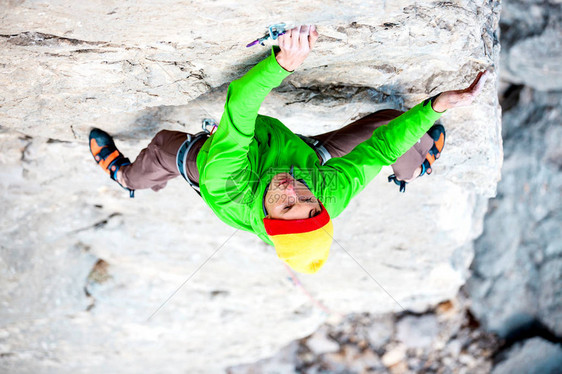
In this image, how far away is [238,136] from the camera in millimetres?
1532

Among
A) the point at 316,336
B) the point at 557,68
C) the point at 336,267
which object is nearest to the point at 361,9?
the point at 557,68

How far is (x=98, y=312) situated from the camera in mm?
3516

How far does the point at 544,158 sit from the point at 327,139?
7.15 feet

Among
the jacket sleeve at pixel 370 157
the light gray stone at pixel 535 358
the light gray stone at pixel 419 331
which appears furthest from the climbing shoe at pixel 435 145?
the light gray stone at pixel 535 358

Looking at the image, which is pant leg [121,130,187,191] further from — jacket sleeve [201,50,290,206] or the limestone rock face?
jacket sleeve [201,50,290,206]

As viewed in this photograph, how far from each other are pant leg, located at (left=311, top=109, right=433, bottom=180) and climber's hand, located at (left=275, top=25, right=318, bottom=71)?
853 mm

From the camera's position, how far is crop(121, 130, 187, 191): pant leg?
2186 millimetres

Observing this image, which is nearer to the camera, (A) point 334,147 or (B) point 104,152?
(A) point 334,147

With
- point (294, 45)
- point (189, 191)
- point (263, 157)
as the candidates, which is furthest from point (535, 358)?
point (294, 45)

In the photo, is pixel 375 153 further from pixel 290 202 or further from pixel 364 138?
pixel 290 202

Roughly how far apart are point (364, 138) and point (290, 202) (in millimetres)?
935

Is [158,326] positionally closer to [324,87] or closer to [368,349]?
[368,349]

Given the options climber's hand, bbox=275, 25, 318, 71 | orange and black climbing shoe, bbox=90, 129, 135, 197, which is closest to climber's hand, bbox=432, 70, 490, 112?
climber's hand, bbox=275, 25, 318, 71

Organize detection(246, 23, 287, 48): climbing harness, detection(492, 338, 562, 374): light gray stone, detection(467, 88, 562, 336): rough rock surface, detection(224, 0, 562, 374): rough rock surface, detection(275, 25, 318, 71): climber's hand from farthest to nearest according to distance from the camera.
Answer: detection(492, 338, 562, 374): light gray stone, detection(467, 88, 562, 336): rough rock surface, detection(224, 0, 562, 374): rough rock surface, detection(246, 23, 287, 48): climbing harness, detection(275, 25, 318, 71): climber's hand
